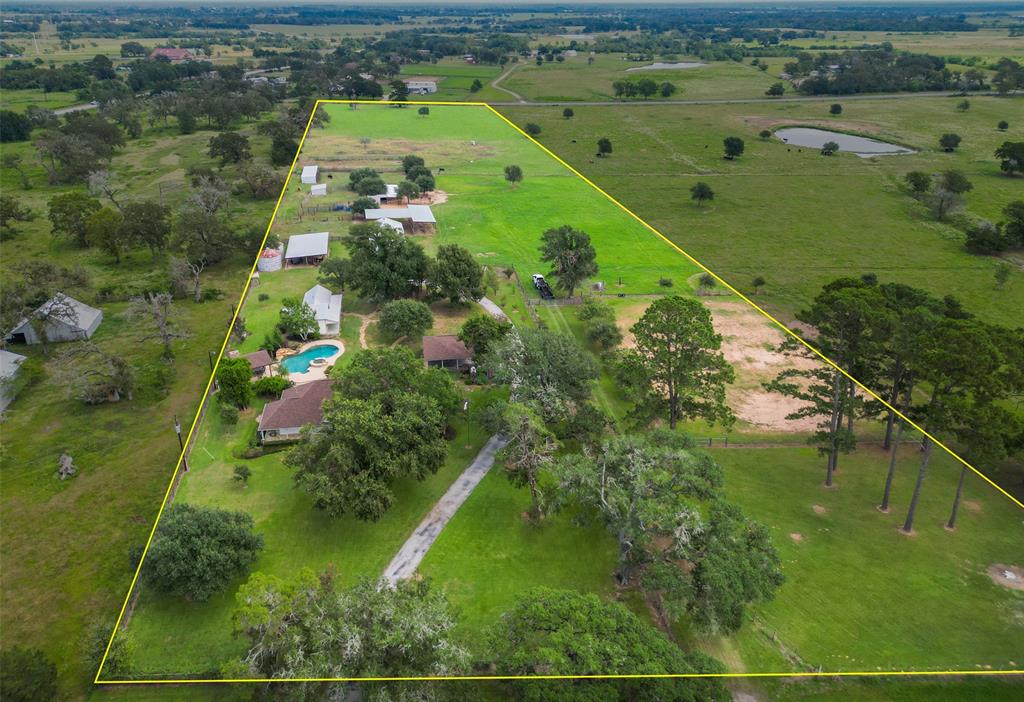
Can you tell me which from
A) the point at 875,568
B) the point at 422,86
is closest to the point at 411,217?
the point at 875,568

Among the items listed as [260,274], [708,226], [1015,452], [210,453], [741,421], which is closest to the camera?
[1015,452]

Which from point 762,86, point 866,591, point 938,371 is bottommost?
point 866,591

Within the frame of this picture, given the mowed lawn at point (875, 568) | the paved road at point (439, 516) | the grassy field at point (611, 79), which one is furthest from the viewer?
the grassy field at point (611, 79)

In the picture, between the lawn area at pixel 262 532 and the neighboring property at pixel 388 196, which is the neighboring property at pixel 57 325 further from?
the neighboring property at pixel 388 196

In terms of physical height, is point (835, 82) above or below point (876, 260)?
above

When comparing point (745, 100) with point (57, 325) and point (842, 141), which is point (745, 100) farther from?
point (57, 325)

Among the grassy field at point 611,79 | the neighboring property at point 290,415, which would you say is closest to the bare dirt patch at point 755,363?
the neighboring property at point 290,415

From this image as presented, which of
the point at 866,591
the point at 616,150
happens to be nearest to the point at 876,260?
the point at 616,150

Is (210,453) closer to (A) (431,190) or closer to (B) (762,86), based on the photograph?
(A) (431,190)
